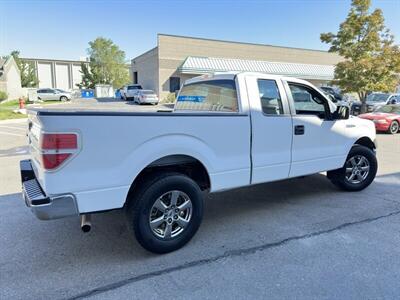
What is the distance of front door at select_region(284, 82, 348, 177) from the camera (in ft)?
14.2

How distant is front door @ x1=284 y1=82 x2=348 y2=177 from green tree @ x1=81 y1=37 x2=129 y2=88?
52.8 meters

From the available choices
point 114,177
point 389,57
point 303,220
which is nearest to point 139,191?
point 114,177

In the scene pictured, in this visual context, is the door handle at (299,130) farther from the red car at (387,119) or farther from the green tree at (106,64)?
the green tree at (106,64)

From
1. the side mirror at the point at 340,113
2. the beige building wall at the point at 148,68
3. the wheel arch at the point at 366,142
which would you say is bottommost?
the wheel arch at the point at 366,142

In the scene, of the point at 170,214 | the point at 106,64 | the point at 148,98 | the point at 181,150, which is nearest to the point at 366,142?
the point at 181,150

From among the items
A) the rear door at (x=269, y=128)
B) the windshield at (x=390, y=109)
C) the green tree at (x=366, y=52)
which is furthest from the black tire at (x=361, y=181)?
the green tree at (x=366, y=52)

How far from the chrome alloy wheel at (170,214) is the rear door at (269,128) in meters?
1.03

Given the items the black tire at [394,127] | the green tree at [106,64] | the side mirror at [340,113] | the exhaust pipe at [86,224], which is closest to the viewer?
the exhaust pipe at [86,224]

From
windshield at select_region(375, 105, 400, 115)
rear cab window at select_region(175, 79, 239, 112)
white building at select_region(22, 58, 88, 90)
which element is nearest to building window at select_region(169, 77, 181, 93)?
windshield at select_region(375, 105, 400, 115)

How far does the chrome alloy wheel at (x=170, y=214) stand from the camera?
128 inches

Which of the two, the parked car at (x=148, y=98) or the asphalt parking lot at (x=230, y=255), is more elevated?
the parked car at (x=148, y=98)

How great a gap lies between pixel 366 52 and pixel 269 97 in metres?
16.4

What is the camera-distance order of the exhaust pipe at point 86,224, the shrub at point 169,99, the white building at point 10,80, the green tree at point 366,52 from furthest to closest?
the white building at point 10,80, the shrub at point 169,99, the green tree at point 366,52, the exhaust pipe at point 86,224

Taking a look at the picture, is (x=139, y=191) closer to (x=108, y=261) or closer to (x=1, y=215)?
(x=108, y=261)
